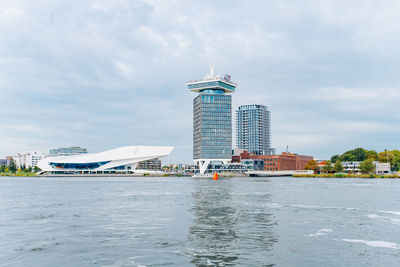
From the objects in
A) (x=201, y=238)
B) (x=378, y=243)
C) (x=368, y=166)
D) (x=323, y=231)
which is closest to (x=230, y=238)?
(x=201, y=238)

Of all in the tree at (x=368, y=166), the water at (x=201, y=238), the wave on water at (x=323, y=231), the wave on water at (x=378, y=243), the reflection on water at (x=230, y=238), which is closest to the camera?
the water at (x=201, y=238)

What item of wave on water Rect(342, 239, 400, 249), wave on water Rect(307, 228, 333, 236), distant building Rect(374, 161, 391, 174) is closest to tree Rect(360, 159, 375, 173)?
distant building Rect(374, 161, 391, 174)

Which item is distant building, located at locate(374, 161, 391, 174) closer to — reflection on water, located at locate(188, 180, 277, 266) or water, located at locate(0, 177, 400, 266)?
water, located at locate(0, 177, 400, 266)

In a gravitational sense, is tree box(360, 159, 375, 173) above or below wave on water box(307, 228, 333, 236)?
above

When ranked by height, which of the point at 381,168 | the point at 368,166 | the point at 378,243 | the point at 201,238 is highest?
the point at 368,166

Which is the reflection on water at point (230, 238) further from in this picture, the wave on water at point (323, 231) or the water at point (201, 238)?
the wave on water at point (323, 231)

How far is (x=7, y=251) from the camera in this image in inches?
746

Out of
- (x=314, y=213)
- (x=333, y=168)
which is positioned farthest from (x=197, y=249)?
(x=333, y=168)

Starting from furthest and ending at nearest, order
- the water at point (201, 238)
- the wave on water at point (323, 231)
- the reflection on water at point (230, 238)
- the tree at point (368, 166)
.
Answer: the tree at point (368, 166), the wave on water at point (323, 231), the reflection on water at point (230, 238), the water at point (201, 238)

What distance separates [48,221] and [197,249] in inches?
632

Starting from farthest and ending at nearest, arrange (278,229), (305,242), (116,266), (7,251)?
(278,229), (305,242), (7,251), (116,266)

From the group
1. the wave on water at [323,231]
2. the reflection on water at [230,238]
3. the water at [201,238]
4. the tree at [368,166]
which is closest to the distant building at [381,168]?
the tree at [368,166]

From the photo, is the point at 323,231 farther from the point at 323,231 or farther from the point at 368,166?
the point at 368,166

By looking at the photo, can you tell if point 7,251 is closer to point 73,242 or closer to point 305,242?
point 73,242
